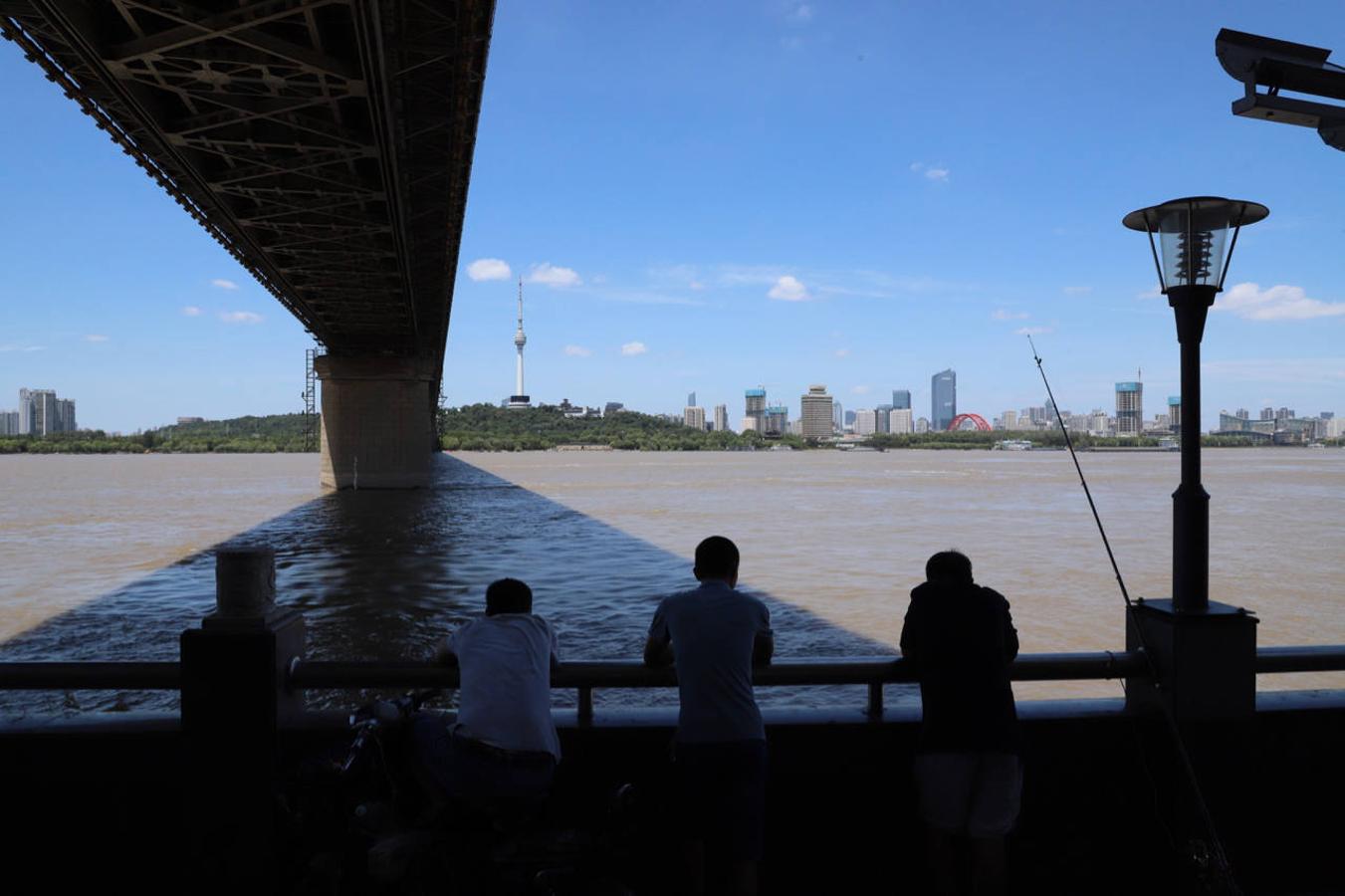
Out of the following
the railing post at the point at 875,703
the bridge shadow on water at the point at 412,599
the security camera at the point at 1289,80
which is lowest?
the bridge shadow on water at the point at 412,599

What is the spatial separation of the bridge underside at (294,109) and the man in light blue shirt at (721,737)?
36.6 feet

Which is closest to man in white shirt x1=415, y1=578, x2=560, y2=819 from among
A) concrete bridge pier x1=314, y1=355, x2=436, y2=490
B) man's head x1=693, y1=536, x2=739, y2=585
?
man's head x1=693, y1=536, x2=739, y2=585

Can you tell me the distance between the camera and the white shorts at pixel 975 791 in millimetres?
3537

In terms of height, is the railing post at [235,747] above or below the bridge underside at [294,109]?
below

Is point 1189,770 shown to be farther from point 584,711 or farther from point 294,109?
point 294,109

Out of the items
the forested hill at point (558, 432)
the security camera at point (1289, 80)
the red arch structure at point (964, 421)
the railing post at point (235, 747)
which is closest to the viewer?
the railing post at point (235, 747)

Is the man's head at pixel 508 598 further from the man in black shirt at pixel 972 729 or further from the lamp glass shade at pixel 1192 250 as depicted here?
the lamp glass shade at pixel 1192 250

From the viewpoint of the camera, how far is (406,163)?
20.4 m

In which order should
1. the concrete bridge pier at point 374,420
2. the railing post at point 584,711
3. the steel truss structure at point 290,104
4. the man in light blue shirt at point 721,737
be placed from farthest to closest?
the concrete bridge pier at point 374,420, the steel truss structure at point 290,104, the railing post at point 584,711, the man in light blue shirt at point 721,737

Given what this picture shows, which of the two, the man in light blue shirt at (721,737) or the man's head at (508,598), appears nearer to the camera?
the man in light blue shirt at (721,737)

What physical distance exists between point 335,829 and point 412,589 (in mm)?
15771

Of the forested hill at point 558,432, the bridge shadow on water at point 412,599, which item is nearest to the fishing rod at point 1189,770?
the bridge shadow on water at point 412,599

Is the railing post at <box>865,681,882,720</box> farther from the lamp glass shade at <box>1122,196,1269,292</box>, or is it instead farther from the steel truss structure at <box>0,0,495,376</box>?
the steel truss structure at <box>0,0,495,376</box>

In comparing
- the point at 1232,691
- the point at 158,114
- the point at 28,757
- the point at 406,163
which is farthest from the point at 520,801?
the point at 406,163
